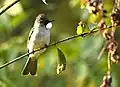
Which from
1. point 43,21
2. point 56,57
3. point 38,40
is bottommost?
point 38,40

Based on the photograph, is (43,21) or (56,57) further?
(56,57)

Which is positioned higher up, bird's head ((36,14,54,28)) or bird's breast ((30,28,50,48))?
bird's head ((36,14,54,28))

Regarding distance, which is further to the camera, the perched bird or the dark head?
the dark head

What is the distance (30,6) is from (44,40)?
2261 millimetres

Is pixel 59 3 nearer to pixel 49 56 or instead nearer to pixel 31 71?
pixel 49 56

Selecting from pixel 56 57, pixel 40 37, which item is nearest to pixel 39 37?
pixel 40 37

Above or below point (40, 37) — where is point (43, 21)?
above

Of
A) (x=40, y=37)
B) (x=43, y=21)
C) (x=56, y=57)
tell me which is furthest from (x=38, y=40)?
(x=56, y=57)

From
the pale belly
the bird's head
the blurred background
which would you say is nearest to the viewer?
the pale belly

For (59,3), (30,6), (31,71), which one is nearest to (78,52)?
(31,71)

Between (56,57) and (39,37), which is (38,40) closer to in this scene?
(39,37)

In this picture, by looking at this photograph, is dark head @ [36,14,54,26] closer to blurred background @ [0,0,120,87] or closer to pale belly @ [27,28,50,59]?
pale belly @ [27,28,50,59]

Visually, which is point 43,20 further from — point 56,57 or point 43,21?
point 56,57

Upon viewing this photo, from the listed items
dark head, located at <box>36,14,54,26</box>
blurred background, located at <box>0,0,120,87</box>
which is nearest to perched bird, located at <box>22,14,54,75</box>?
dark head, located at <box>36,14,54,26</box>
